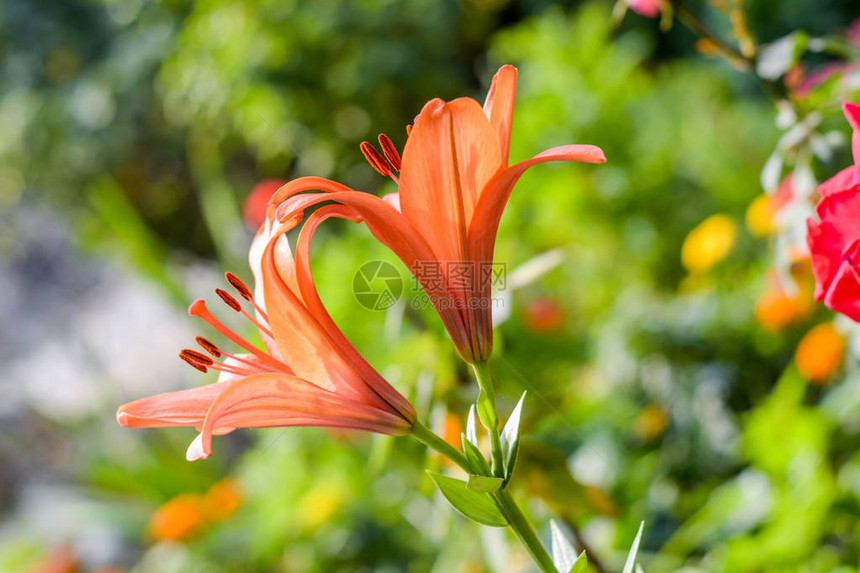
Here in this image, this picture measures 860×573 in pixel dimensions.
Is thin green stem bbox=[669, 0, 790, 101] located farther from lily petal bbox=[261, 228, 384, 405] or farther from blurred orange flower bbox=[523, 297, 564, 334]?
blurred orange flower bbox=[523, 297, 564, 334]

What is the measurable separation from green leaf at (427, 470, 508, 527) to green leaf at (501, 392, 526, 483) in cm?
2

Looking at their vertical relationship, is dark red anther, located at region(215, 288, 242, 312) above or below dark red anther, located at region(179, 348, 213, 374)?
above

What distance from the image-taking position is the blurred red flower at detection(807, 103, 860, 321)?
308 millimetres

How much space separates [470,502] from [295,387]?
10 centimetres

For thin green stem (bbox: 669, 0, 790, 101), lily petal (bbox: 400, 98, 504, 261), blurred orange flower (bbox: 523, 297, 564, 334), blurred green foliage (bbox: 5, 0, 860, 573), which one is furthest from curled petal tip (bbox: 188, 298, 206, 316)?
blurred orange flower (bbox: 523, 297, 564, 334)

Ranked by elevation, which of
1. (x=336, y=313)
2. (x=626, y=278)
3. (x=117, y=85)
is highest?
(x=117, y=85)

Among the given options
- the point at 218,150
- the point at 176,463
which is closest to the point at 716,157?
the point at 176,463

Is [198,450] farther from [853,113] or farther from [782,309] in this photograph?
[782,309]

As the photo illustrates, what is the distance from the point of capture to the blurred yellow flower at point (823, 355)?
853 millimetres

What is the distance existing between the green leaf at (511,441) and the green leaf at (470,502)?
15 millimetres

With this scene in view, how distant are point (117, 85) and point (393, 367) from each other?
9.64ft

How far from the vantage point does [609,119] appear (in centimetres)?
161

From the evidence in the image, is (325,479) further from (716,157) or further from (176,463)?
(716,157)

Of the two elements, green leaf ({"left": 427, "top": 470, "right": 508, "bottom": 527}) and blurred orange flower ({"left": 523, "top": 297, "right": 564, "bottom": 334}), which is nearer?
green leaf ({"left": 427, "top": 470, "right": 508, "bottom": 527})
